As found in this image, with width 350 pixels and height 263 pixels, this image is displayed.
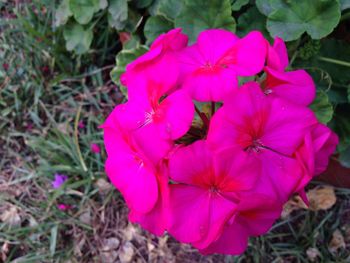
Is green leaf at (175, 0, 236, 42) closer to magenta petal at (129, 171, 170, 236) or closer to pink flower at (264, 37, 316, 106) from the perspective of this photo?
pink flower at (264, 37, 316, 106)

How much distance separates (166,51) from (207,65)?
95 mm

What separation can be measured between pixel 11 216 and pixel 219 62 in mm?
1296

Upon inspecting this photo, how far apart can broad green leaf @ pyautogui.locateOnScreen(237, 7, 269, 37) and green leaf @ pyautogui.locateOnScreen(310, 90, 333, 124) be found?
26cm

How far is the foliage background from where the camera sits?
4.42 ft

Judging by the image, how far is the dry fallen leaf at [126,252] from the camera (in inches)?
68.2

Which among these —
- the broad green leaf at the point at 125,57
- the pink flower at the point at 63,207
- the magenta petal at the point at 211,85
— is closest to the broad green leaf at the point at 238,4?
the broad green leaf at the point at 125,57

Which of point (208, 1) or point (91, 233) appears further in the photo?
point (91, 233)

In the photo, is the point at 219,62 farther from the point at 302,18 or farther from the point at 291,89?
the point at 302,18

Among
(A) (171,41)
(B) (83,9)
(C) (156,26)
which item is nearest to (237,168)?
(A) (171,41)

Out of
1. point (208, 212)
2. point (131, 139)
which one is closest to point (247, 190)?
point (208, 212)

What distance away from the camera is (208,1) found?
4.26 ft

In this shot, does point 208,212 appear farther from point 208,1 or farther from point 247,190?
point 208,1

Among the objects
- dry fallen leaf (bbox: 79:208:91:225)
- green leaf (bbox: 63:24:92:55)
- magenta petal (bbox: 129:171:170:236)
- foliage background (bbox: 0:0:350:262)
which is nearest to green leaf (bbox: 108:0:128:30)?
foliage background (bbox: 0:0:350:262)

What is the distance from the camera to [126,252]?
1746 mm
